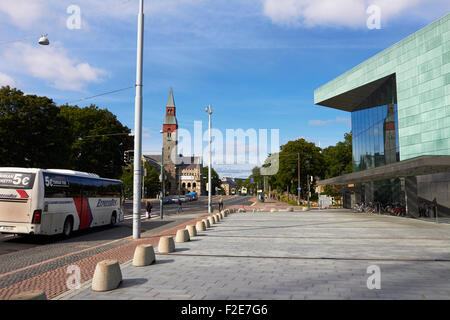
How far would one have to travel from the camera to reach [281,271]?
322 inches

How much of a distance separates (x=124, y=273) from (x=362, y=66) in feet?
106

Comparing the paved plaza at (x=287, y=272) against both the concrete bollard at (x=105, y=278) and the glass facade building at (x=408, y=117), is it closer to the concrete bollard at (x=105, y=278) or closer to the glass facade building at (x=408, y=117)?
the concrete bollard at (x=105, y=278)

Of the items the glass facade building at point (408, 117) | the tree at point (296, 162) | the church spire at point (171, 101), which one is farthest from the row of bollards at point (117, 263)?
the church spire at point (171, 101)

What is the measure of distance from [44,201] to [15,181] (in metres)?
1.35

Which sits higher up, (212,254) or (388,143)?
(388,143)

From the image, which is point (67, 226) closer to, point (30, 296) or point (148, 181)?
point (30, 296)

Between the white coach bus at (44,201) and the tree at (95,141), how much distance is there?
2313 cm

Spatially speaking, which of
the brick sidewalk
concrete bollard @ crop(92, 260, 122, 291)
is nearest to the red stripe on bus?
the brick sidewalk

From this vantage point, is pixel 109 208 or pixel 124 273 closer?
pixel 124 273

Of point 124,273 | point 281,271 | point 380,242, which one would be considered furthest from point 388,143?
point 124,273

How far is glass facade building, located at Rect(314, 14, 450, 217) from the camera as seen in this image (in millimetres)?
24531

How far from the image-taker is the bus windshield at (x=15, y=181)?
1376cm

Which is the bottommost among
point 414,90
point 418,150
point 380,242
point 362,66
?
point 380,242
